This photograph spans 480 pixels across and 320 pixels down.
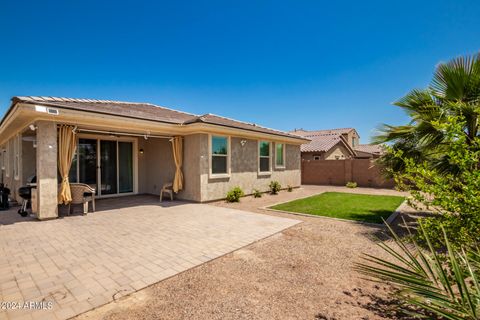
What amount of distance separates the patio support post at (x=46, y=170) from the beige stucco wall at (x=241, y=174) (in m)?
5.05

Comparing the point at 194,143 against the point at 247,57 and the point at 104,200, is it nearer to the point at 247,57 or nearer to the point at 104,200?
the point at 104,200

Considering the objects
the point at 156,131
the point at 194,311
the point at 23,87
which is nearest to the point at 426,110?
the point at 194,311

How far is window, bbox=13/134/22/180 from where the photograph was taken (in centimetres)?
984

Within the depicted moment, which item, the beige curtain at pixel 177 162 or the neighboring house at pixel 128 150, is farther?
the beige curtain at pixel 177 162

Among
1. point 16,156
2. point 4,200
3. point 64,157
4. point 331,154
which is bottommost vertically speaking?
point 4,200

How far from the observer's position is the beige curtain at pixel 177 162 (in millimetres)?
10539

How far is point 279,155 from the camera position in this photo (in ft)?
48.6

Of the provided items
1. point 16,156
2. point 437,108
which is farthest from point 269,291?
point 16,156

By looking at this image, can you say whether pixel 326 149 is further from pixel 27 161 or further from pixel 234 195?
pixel 27 161

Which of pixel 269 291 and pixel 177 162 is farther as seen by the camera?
pixel 177 162

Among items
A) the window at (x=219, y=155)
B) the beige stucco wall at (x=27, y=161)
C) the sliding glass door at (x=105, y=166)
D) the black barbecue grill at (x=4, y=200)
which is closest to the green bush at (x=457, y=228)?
the window at (x=219, y=155)

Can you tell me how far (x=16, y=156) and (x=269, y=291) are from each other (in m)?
13.1

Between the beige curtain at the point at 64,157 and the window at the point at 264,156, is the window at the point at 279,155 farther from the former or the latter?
the beige curtain at the point at 64,157

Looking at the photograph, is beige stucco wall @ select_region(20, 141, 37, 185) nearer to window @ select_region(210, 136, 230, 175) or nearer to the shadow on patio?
the shadow on patio
